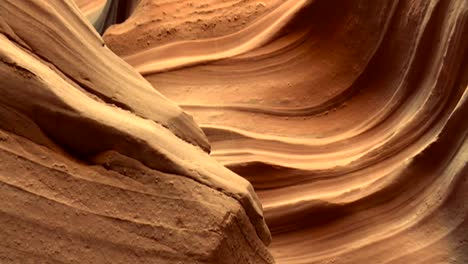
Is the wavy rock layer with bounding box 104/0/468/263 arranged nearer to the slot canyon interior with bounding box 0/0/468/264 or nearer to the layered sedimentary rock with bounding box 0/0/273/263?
the slot canyon interior with bounding box 0/0/468/264

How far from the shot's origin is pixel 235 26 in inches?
56.7

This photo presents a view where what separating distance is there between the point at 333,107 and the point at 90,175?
622mm

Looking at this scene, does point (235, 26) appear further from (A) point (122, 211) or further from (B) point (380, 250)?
(A) point (122, 211)

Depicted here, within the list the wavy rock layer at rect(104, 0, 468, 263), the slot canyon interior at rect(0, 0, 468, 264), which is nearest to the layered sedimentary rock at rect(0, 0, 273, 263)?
the slot canyon interior at rect(0, 0, 468, 264)

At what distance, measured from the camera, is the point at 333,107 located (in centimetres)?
130

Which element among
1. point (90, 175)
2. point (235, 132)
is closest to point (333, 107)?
point (235, 132)

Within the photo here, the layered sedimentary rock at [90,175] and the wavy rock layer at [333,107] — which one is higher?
the wavy rock layer at [333,107]

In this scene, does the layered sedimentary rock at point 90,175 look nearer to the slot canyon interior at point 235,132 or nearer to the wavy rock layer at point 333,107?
the slot canyon interior at point 235,132

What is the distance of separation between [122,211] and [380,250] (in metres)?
0.45

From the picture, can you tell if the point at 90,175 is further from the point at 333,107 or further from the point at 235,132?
the point at 333,107

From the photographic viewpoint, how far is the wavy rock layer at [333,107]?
1.10 m

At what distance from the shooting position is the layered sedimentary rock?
72 centimetres

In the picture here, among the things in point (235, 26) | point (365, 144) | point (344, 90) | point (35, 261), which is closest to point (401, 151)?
point (365, 144)

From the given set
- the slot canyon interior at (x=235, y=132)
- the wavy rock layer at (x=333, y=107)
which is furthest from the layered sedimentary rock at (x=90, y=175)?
the wavy rock layer at (x=333, y=107)
